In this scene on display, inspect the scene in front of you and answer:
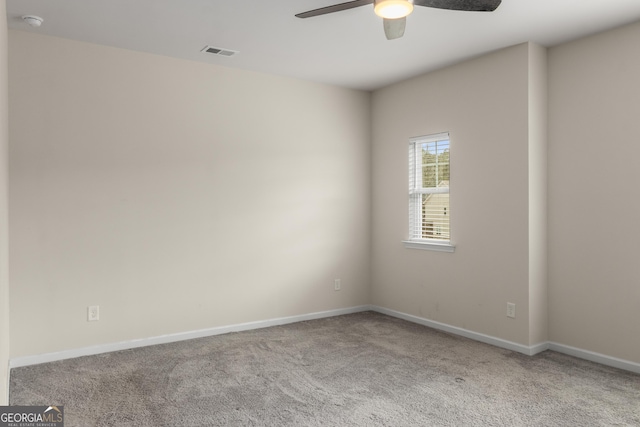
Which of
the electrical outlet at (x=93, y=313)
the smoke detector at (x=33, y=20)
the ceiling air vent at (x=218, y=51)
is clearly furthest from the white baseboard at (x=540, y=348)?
the smoke detector at (x=33, y=20)

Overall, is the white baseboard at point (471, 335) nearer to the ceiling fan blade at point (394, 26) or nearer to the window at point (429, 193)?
the window at point (429, 193)

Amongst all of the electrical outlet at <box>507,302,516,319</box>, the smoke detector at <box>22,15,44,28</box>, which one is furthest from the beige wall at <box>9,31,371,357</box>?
the electrical outlet at <box>507,302,516,319</box>

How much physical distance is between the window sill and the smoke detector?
377 centimetres

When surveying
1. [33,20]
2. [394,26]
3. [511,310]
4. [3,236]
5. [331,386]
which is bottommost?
[331,386]

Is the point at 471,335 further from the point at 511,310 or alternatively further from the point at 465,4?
the point at 465,4

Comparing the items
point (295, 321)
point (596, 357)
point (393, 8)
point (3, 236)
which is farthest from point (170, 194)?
point (596, 357)

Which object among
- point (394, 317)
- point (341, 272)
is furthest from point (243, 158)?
point (394, 317)

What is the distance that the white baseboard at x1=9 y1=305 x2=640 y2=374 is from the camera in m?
3.52

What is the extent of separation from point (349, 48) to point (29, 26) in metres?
2.45

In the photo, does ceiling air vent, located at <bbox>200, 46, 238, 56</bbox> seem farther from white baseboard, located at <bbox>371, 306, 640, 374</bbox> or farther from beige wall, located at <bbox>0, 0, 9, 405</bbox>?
white baseboard, located at <bbox>371, 306, 640, 374</bbox>

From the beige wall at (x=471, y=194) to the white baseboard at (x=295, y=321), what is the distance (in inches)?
2.8

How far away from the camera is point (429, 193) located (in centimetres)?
476

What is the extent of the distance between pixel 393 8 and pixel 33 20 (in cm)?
259

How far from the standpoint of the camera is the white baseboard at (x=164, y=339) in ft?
11.7
